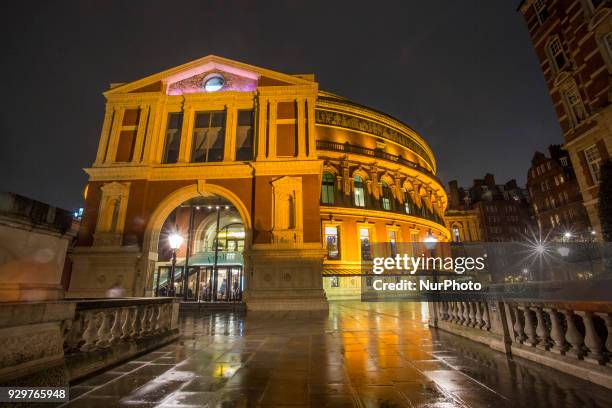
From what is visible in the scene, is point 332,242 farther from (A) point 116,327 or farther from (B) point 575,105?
→ (A) point 116,327

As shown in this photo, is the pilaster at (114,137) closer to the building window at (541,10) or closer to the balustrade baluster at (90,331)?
the balustrade baluster at (90,331)

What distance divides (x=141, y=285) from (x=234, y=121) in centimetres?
1187

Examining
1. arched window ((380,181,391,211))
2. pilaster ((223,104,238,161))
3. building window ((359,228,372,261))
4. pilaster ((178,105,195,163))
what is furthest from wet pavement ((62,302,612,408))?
arched window ((380,181,391,211))

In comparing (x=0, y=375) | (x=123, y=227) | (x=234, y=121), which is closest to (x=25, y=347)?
(x=0, y=375)

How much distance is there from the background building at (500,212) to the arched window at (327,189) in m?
55.0

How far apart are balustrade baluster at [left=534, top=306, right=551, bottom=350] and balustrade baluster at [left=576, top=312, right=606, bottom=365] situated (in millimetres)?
708

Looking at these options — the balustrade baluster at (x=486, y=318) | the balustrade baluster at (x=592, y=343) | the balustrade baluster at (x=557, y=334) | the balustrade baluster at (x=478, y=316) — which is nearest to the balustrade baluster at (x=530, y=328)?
the balustrade baluster at (x=557, y=334)

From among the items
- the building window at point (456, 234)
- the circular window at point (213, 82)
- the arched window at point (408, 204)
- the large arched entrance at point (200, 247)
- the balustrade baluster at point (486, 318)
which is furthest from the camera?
the building window at point (456, 234)

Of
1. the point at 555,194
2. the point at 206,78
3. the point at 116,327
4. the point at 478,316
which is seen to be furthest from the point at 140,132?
the point at 555,194

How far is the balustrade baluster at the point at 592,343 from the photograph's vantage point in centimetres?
375

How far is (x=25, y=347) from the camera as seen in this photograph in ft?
11.6

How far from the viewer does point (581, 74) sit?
2031cm

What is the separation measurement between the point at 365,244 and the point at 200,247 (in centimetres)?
1573

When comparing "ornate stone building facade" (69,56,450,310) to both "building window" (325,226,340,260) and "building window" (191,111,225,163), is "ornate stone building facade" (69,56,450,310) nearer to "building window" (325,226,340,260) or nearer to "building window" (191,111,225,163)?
"building window" (191,111,225,163)
